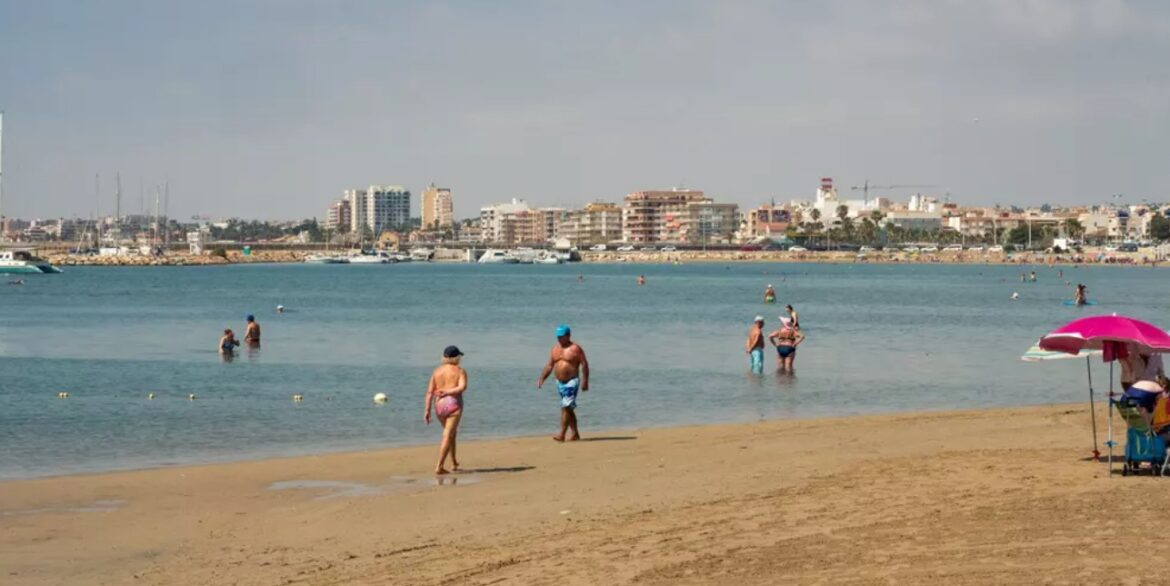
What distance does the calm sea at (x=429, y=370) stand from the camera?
2277 centimetres

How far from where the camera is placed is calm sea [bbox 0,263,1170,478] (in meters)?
22.8

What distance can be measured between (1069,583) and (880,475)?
5574 millimetres

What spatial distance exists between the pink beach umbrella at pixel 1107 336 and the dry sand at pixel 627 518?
138 centimetres

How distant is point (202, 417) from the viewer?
24.9 metres

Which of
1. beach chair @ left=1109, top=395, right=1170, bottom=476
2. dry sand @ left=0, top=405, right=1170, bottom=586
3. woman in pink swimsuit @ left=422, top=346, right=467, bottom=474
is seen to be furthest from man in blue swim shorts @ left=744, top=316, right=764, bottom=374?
beach chair @ left=1109, top=395, right=1170, bottom=476

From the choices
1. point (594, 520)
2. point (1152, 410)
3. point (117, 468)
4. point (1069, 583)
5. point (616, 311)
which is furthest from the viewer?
point (616, 311)

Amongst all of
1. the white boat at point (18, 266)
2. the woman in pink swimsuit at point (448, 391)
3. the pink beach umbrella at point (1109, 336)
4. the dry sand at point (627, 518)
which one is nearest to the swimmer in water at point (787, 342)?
the dry sand at point (627, 518)

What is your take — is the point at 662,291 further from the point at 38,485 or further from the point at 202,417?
the point at 38,485

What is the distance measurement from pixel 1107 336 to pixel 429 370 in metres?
22.4

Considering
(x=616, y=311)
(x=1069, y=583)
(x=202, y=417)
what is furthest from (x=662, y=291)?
(x=1069, y=583)

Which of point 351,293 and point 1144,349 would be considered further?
point 351,293

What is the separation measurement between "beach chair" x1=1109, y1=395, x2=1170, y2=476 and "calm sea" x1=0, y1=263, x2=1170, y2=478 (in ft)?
29.5

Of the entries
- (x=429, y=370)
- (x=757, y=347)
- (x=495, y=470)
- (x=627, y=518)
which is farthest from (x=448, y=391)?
(x=429, y=370)

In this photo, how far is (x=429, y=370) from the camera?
3584 cm
